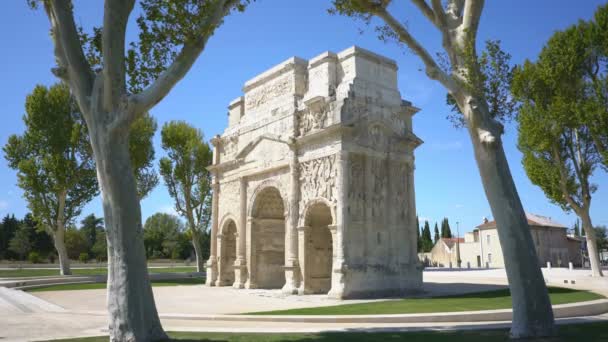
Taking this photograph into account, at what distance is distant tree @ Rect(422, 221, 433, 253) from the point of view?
66.9 m

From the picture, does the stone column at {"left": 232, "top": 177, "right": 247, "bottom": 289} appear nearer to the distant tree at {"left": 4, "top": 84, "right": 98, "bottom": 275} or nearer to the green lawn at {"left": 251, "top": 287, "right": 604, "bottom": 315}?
the green lawn at {"left": 251, "top": 287, "right": 604, "bottom": 315}

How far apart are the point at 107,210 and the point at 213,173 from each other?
1854 cm

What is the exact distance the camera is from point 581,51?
2300cm

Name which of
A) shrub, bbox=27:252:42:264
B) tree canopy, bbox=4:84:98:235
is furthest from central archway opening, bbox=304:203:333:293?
shrub, bbox=27:252:42:264

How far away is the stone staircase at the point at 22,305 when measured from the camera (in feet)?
45.9

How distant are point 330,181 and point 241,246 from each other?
22.6 feet

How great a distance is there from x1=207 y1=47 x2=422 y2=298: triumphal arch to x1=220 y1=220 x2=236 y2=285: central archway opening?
1828 millimetres

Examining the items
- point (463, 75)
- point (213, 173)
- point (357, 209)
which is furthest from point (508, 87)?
point (213, 173)

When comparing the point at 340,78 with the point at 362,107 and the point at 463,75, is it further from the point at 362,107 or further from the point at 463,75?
the point at 463,75

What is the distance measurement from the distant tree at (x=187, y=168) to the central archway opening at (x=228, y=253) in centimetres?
1109

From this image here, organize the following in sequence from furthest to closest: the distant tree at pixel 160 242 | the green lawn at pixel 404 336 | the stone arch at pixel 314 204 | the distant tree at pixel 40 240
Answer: the distant tree at pixel 160 242, the distant tree at pixel 40 240, the stone arch at pixel 314 204, the green lawn at pixel 404 336

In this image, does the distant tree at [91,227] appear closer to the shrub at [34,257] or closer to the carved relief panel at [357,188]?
the shrub at [34,257]

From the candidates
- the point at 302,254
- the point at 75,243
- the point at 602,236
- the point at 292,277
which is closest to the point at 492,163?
the point at 302,254

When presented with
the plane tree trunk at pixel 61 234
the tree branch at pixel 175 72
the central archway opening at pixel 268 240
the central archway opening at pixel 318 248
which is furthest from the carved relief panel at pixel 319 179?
the plane tree trunk at pixel 61 234
